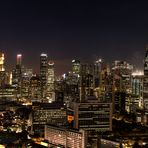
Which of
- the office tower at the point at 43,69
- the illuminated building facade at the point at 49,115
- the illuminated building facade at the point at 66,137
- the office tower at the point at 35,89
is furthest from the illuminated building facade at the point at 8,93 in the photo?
the illuminated building facade at the point at 66,137

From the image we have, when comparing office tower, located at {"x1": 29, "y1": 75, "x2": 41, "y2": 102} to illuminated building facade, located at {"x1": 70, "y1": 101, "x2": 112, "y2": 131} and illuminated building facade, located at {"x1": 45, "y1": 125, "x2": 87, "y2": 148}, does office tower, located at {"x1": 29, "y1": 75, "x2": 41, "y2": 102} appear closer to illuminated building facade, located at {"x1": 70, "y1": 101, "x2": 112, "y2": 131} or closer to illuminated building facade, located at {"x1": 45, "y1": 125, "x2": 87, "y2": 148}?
illuminated building facade, located at {"x1": 70, "y1": 101, "x2": 112, "y2": 131}

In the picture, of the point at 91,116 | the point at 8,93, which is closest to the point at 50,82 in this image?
the point at 8,93

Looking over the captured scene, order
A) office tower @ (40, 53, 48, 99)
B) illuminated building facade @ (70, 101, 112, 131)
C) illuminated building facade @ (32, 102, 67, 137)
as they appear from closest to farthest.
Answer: illuminated building facade @ (70, 101, 112, 131)
illuminated building facade @ (32, 102, 67, 137)
office tower @ (40, 53, 48, 99)

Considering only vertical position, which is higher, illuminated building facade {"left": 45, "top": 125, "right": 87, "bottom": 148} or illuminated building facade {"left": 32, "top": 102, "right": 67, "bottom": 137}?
illuminated building facade {"left": 32, "top": 102, "right": 67, "bottom": 137}

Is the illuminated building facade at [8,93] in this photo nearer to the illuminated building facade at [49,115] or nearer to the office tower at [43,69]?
the office tower at [43,69]

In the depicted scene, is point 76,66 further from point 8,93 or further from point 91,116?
point 91,116

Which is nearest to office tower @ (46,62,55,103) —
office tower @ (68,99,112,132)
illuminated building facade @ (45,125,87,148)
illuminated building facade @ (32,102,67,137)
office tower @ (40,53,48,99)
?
office tower @ (40,53,48,99)

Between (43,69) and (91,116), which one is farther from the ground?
(43,69)

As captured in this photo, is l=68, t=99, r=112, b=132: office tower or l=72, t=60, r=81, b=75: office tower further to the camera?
l=72, t=60, r=81, b=75: office tower
